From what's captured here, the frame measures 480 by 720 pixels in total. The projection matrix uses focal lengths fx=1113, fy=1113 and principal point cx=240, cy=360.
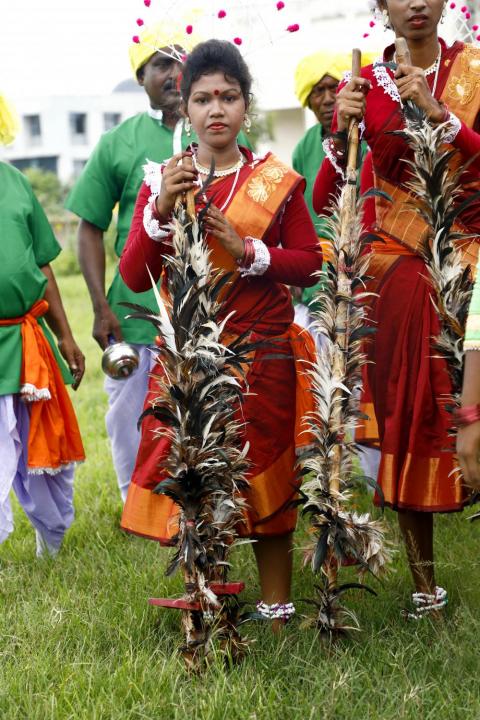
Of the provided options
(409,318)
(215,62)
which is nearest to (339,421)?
(409,318)

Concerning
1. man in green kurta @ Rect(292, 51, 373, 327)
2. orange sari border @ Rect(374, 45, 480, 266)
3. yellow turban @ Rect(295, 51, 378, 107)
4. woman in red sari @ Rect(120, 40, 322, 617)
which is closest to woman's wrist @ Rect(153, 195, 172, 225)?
woman in red sari @ Rect(120, 40, 322, 617)

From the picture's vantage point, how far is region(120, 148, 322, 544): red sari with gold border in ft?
12.8

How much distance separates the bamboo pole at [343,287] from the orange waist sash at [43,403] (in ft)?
5.93

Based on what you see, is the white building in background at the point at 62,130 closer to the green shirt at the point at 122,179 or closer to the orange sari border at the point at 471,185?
the green shirt at the point at 122,179

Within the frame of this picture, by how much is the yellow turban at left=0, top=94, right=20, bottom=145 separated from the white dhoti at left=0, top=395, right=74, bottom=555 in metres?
1.21

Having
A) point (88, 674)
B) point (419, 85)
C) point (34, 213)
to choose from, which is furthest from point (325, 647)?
point (34, 213)

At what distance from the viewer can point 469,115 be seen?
388cm

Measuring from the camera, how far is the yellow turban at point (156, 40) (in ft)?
14.5

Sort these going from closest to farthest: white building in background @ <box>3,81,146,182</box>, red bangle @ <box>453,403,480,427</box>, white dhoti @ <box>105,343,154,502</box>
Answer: red bangle @ <box>453,403,480,427</box>, white dhoti @ <box>105,343,154,502</box>, white building in background @ <box>3,81,146,182</box>

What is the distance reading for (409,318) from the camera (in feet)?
12.9

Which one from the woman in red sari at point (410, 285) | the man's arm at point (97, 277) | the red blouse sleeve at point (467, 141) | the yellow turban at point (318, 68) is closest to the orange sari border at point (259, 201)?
the woman in red sari at point (410, 285)

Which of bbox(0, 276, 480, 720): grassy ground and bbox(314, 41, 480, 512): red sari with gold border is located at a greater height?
bbox(314, 41, 480, 512): red sari with gold border

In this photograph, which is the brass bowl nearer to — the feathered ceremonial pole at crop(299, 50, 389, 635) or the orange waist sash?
the orange waist sash

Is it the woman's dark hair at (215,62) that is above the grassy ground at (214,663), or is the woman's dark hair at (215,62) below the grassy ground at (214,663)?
above
